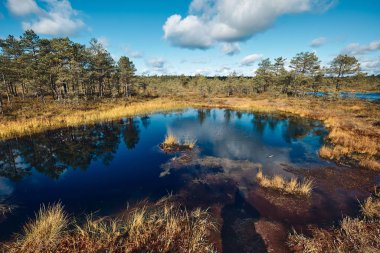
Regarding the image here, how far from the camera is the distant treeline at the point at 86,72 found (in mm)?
39719

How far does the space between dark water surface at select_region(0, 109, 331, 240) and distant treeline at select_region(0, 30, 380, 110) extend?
69.1ft

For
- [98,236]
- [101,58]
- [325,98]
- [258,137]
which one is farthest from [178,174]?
[325,98]

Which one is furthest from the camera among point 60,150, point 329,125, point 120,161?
point 329,125

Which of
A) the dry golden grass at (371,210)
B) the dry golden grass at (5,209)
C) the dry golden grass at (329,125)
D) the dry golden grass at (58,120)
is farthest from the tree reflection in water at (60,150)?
the dry golden grass at (371,210)

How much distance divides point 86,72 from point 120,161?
1477 inches

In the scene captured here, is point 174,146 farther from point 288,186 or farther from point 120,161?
point 288,186

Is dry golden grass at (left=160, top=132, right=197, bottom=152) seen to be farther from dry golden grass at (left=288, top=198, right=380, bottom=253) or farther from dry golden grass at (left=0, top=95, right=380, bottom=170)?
dry golden grass at (left=288, top=198, right=380, bottom=253)

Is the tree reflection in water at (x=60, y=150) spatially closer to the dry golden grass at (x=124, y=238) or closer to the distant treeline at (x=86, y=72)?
the dry golden grass at (x=124, y=238)

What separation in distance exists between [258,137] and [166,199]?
16.8 meters

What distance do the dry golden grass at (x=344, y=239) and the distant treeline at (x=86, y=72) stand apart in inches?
1686

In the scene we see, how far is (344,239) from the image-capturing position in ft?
24.4

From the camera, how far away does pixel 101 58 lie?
49.0 metres

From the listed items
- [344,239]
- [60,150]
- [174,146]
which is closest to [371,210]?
→ [344,239]

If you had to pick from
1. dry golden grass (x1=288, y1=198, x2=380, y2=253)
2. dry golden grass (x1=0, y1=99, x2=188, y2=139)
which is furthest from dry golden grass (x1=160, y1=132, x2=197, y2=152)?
dry golden grass (x1=0, y1=99, x2=188, y2=139)
